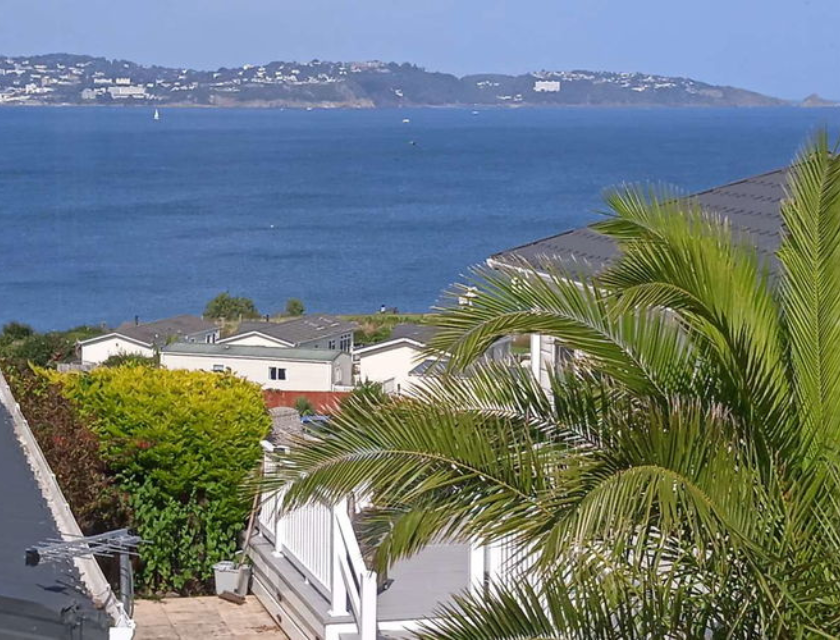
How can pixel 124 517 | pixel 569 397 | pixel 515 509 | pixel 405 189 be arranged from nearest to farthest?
pixel 515 509 → pixel 569 397 → pixel 124 517 → pixel 405 189

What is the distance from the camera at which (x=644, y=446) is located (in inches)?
170

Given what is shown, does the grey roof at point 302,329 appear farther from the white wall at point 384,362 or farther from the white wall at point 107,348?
the white wall at point 384,362

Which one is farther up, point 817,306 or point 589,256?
point 817,306

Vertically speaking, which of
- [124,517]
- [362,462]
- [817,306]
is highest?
[817,306]

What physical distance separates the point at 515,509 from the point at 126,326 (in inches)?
2000

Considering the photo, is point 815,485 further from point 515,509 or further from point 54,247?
point 54,247

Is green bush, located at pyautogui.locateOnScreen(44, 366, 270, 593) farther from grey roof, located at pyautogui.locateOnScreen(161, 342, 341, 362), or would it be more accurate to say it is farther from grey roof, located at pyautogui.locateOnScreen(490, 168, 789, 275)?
grey roof, located at pyautogui.locateOnScreen(161, 342, 341, 362)

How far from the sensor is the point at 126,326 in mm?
54188

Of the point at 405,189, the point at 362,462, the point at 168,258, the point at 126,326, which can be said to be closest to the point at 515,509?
the point at 362,462

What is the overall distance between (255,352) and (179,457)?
3463 cm

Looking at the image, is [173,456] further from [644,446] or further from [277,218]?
[277,218]

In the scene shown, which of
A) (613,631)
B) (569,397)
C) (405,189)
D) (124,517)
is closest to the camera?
(613,631)

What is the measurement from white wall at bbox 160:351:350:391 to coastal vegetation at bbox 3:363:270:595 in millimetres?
32024

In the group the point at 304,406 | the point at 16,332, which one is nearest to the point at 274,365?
the point at 16,332
